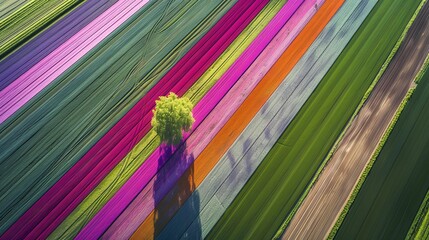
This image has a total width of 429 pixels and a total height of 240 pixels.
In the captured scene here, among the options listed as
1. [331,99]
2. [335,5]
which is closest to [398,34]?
[335,5]

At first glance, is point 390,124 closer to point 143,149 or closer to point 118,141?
point 143,149

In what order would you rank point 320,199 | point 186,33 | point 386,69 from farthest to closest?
point 186,33
point 386,69
point 320,199

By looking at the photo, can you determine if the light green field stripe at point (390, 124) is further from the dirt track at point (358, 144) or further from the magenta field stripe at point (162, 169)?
the magenta field stripe at point (162, 169)

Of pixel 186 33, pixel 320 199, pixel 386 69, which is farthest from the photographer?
pixel 186 33

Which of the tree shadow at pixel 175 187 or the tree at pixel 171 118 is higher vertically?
the tree at pixel 171 118

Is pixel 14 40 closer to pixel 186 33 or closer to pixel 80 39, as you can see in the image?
pixel 80 39

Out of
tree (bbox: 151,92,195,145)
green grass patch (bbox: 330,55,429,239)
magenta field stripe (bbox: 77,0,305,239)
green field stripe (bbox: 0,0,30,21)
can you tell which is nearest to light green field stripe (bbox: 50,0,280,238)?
magenta field stripe (bbox: 77,0,305,239)

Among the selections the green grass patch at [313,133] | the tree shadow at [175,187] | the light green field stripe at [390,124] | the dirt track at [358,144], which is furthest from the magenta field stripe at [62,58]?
the dirt track at [358,144]
